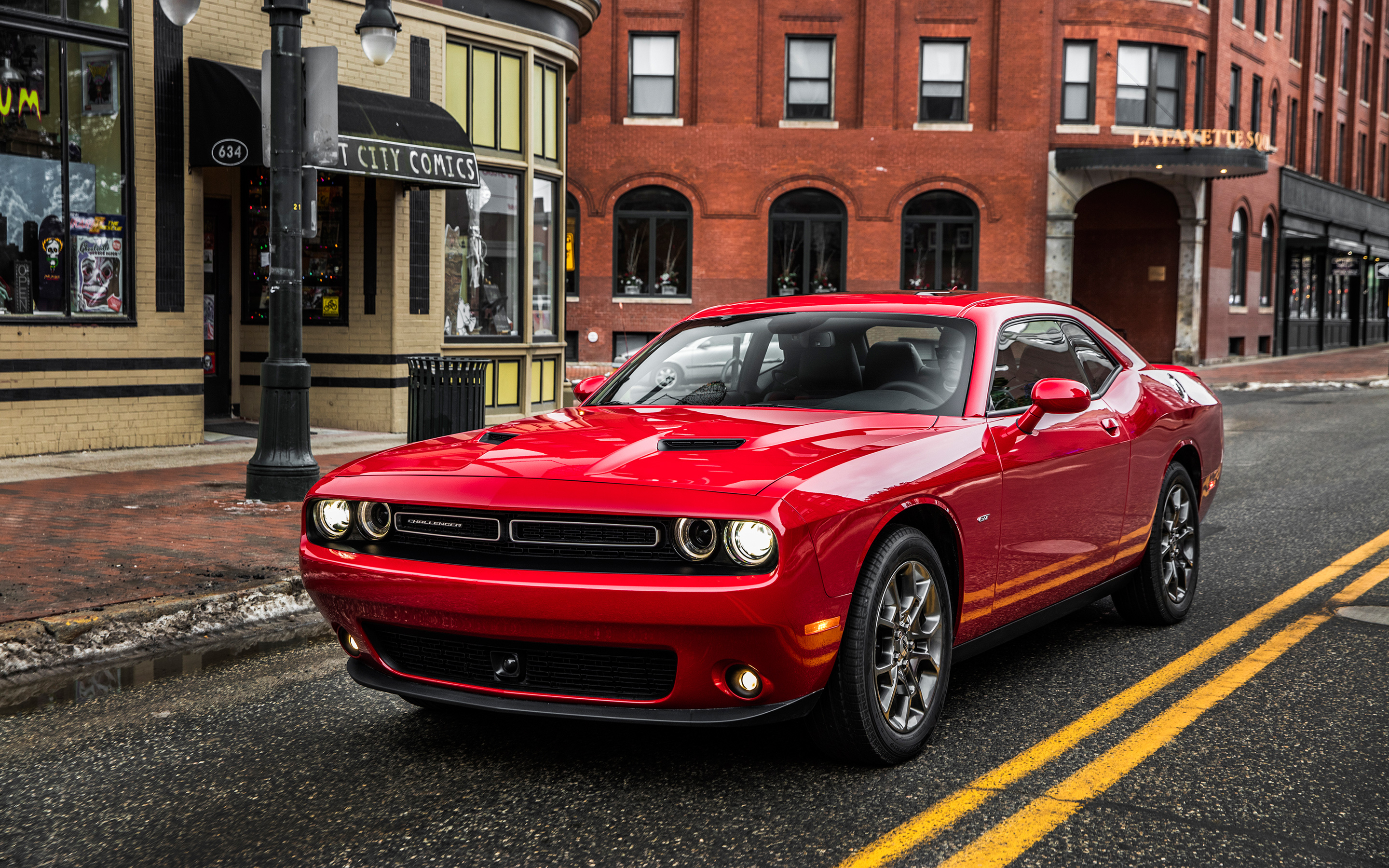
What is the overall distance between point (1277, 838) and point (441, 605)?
2440mm

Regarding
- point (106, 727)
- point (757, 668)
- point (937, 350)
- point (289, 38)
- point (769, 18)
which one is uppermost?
point (769, 18)

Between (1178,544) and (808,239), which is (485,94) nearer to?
(1178,544)

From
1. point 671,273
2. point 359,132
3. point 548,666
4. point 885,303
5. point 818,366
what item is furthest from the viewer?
point 671,273

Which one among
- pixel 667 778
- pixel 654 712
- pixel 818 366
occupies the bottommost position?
pixel 667 778

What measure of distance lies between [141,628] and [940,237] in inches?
1096

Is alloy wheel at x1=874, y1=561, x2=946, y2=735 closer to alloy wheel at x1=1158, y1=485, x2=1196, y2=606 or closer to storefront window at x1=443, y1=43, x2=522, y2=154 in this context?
alloy wheel at x1=1158, y1=485, x2=1196, y2=606

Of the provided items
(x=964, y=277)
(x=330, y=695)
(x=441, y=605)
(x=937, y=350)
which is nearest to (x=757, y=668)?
(x=441, y=605)

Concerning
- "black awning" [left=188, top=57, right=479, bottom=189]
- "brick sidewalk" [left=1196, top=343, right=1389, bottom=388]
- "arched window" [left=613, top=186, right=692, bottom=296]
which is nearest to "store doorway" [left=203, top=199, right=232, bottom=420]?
"black awning" [left=188, top=57, right=479, bottom=189]

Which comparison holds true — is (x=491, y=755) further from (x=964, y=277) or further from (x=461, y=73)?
(x=964, y=277)

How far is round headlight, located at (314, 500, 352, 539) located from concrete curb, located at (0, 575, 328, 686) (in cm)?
198

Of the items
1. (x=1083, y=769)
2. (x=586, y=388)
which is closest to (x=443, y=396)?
(x=586, y=388)

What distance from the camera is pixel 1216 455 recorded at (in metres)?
7.07

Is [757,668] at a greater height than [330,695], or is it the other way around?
[757,668]

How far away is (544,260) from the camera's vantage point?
17.8 metres
